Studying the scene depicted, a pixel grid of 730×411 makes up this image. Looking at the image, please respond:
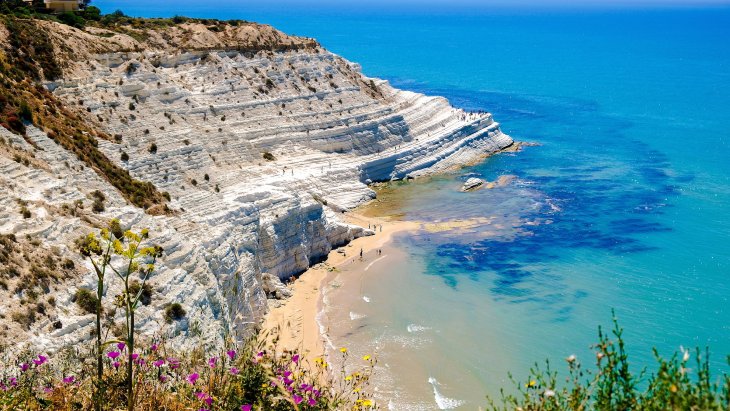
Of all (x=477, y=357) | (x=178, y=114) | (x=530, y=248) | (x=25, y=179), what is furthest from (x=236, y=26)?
(x=477, y=357)

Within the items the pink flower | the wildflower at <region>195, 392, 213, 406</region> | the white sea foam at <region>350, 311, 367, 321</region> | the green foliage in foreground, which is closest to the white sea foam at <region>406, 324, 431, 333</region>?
the white sea foam at <region>350, 311, 367, 321</region>

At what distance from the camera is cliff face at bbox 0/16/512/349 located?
30.0 meters

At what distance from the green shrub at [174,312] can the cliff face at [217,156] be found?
0.26m

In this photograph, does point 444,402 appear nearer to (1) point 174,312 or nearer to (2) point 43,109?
(1) point 174,312

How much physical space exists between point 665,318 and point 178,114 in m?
35.1

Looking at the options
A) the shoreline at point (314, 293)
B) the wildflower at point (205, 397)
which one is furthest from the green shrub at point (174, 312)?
the wildflower at point (205, 397)

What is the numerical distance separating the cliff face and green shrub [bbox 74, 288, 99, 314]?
0.28m

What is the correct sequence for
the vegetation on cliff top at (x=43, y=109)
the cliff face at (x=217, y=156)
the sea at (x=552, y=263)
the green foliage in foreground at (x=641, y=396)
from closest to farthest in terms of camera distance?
the green foliage in foreground at (x=641, y=396) < the cliff face at (x=217, y=156) < the sea at (x=552, y=263) < the vegetation on cliff top at (x=43, y=109)

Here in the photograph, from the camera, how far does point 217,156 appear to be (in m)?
50.9

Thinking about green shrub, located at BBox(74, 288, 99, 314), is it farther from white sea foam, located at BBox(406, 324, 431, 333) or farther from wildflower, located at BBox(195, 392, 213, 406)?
white sea foam, located at BBox(406, 324, 431, 333)

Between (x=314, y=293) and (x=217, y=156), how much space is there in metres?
13.5

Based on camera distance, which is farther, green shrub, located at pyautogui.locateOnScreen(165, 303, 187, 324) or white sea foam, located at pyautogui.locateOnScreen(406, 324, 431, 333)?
A: white sea foam, located at pyautogui.locateOnScreen(406, 324, 431, 333)

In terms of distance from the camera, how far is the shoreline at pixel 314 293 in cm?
3738

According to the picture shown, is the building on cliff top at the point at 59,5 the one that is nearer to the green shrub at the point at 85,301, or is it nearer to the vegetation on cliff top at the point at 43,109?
the vegetation on cliff top at the point at 43,109
